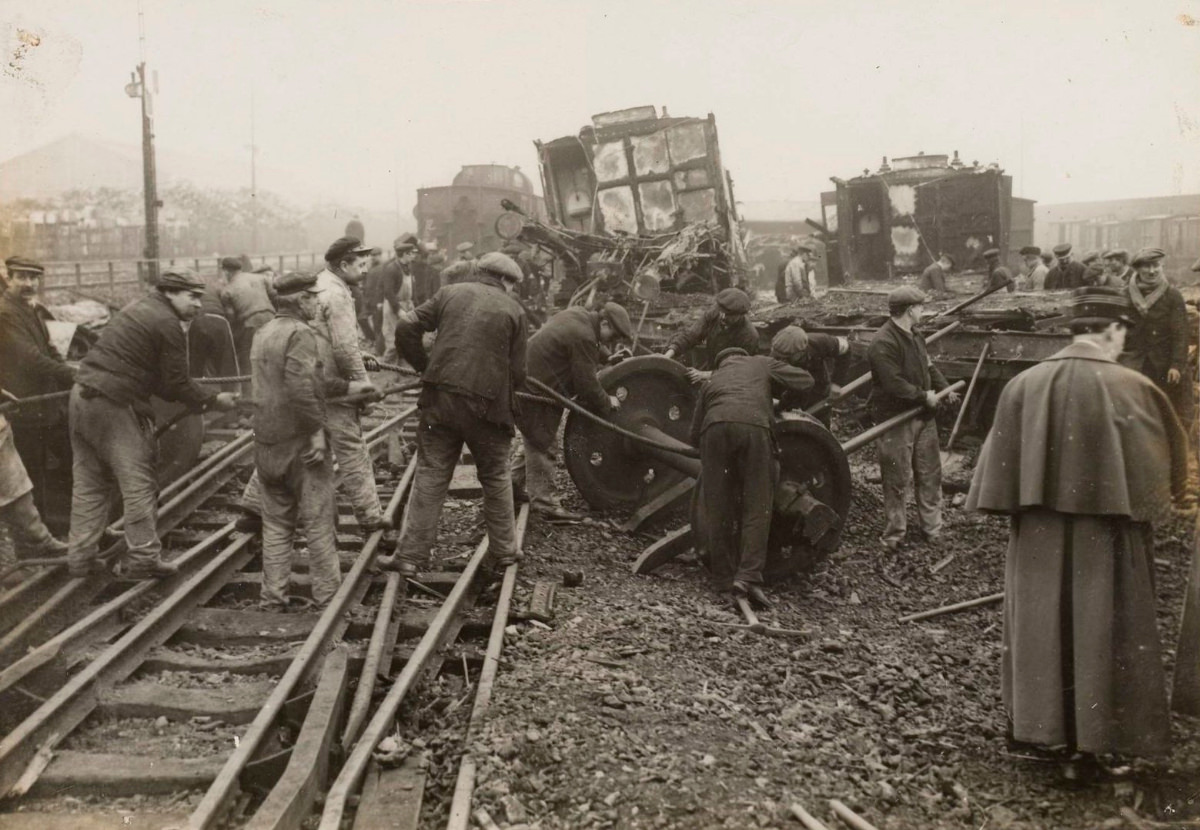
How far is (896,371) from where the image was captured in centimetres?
698

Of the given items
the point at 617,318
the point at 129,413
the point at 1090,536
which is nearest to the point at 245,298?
the point at 129,413

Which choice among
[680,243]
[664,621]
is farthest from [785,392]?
[680,243]

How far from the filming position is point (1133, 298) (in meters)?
7.20

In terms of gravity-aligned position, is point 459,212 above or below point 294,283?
above

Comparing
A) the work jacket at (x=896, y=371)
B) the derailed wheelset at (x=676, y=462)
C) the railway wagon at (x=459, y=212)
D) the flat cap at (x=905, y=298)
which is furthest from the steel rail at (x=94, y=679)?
the railway wagon at (x=459, y=212)

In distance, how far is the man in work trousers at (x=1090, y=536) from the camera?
12.2 feet

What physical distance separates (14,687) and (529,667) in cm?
229

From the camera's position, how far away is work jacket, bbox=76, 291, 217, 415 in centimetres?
562

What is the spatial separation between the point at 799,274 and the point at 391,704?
1312 cm

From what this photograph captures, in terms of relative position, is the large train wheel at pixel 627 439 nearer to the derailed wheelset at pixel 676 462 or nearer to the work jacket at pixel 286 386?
the derailed wheelset at pixel 676 462

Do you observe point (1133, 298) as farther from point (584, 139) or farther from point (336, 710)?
point (584, 139)

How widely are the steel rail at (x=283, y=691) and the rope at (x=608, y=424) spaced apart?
145cm

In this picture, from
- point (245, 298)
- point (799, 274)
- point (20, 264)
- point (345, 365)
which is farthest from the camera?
point (799, 274)

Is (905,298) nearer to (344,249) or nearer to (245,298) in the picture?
(344,249)
